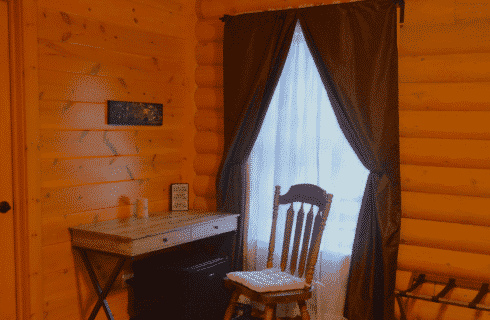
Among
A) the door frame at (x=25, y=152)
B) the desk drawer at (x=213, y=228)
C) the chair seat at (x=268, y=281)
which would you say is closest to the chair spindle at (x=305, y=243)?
the chair seat at (x=268, y=281)

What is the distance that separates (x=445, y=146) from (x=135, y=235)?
1928mm

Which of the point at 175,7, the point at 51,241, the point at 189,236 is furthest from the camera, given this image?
the point at 175,7

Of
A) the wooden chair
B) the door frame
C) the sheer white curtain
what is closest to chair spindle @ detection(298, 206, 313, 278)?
the wooden chair

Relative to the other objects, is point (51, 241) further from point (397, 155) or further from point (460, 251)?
point (460, 251)

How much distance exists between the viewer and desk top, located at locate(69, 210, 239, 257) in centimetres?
265

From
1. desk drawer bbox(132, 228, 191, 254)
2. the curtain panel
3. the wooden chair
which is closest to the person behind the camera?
the wooden chair

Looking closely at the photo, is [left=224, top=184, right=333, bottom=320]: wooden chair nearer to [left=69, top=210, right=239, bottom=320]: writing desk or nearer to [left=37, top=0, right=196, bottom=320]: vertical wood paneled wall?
[left=69, top=210, right=239, bottom=320]: writing desk

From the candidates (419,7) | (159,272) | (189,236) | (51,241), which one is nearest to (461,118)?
(419,7)

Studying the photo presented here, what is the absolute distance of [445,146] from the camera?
111 inches

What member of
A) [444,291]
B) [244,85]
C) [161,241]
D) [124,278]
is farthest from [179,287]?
[444,291]

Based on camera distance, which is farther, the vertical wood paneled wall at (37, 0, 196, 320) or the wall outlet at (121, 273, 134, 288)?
the wall outlet at (121, 273, 134, 288)

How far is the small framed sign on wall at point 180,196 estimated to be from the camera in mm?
3521

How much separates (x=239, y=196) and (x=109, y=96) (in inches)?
45.7

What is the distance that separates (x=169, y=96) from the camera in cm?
354
